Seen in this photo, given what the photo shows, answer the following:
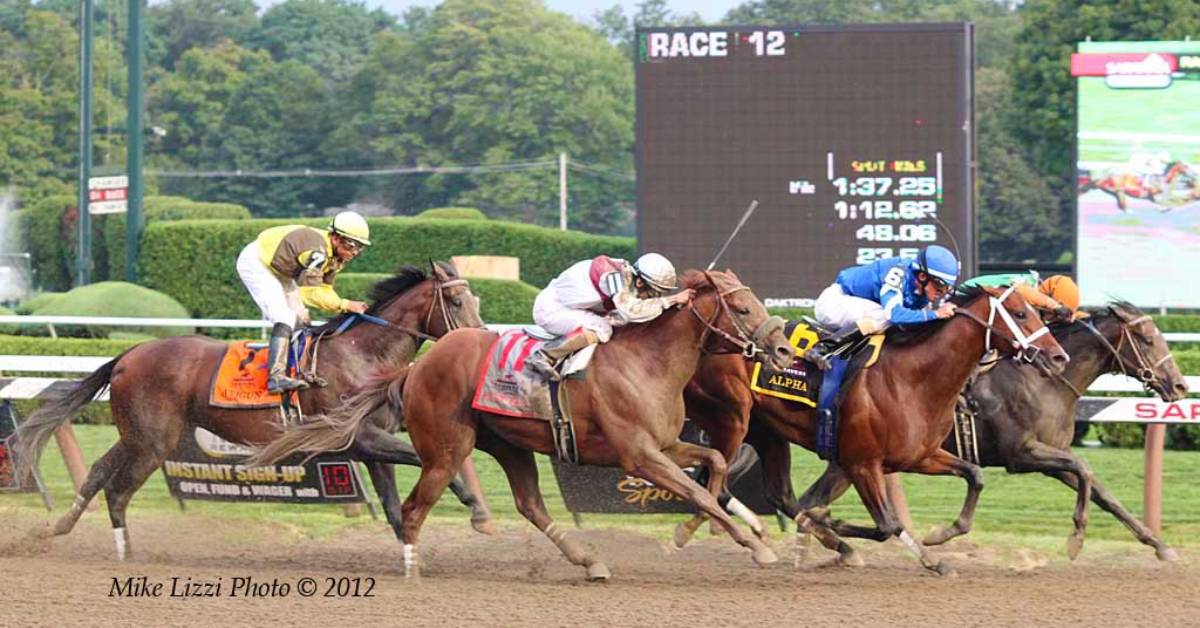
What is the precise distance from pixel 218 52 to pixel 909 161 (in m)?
43.0

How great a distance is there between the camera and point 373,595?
6609 mm

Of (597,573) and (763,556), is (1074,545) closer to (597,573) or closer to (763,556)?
(763,556)

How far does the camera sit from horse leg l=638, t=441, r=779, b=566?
260 inches

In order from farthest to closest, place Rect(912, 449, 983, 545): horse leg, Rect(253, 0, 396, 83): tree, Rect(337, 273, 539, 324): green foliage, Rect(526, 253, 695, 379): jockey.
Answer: Rect(253, 0, 396, 83): tree
Rect(337, 273, 539, 324): green foliage
Rect(912, 449, 983, 545): horse leg
Rect(526, 253, 695, 379): jockey

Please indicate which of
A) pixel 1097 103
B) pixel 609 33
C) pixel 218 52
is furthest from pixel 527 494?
pixel 609 33

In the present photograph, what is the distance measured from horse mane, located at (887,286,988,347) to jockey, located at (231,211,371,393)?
244 cm

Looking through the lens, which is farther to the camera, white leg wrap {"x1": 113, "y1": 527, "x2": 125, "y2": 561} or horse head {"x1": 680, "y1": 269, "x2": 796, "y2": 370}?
white leg wrap {"x1": 113, "y1": 527, "x2": 125, "y2": 561}

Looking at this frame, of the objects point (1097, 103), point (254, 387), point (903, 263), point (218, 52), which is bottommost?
point (254, 387)

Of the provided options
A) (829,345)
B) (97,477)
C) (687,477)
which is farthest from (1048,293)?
(97,477)

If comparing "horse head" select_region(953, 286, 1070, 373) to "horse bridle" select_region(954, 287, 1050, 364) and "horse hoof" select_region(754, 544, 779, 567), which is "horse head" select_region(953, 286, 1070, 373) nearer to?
"horse bridle" select_region(954, 287, 1050, 364)

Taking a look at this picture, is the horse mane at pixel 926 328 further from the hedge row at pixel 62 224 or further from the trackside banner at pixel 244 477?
the hedge row at pixel 62 224

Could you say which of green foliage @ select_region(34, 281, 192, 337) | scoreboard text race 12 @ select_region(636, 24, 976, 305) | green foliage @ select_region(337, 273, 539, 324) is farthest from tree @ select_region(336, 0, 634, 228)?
scoreboard text race 12 @ select_region(636, 24, 976, 305)

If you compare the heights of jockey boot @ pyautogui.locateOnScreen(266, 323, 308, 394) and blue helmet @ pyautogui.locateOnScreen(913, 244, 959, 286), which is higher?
blue helmet @ pyautogui.locateOnScreen(913, 244, 959, 286)

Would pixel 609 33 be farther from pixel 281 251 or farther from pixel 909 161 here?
pixel 281 251
